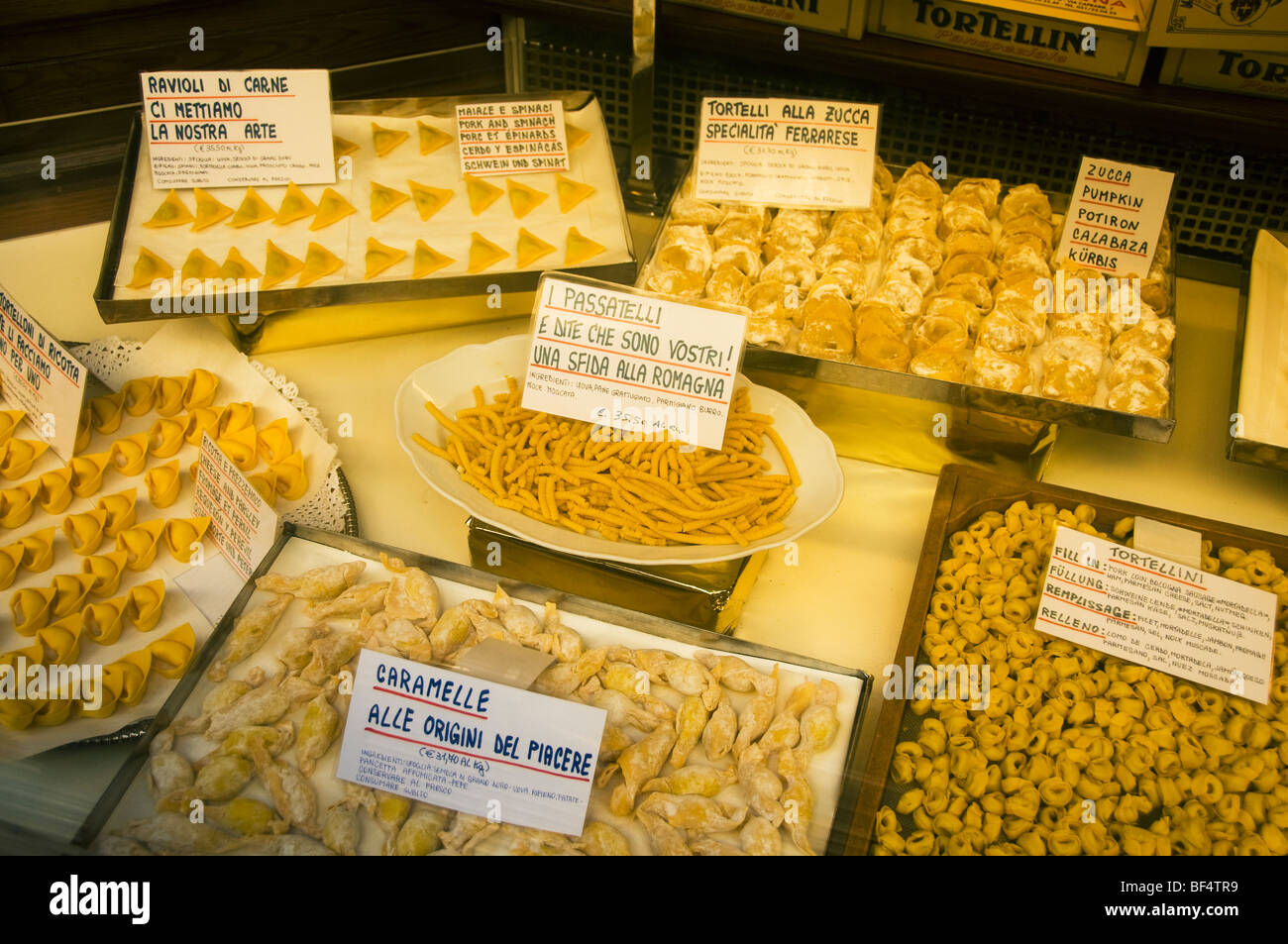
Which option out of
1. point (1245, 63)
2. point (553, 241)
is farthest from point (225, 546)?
point (1245, 63)

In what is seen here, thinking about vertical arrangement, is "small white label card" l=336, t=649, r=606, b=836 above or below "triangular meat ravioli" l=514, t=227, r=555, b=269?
below

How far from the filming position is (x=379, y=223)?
2254 millimetres

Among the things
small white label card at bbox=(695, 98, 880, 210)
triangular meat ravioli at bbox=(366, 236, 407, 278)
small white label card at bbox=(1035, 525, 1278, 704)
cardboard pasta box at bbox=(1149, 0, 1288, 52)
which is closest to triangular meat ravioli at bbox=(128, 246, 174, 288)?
triangular meat ravioli at bbox=(366, 236, 407, 278)

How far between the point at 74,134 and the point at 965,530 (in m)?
2.03

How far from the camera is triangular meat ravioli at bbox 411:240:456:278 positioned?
2125 mm

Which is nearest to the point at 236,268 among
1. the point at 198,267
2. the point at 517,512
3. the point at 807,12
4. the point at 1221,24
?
the point at 198,267

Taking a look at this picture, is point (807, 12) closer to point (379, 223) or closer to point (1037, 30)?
point (1037, 30)

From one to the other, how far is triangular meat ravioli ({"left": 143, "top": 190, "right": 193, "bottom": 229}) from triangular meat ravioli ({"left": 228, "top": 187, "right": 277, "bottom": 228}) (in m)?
0.10

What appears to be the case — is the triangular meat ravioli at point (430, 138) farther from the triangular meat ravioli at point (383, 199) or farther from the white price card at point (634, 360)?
the white price card at point (634, 360)

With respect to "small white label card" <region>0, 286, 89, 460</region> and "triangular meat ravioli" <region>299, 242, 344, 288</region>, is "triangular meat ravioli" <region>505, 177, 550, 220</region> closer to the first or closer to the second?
"triangular meat ravioli" <region>299, 242, 344, 288</region>

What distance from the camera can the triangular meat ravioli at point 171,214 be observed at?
2.19m

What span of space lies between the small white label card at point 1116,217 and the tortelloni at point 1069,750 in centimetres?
68

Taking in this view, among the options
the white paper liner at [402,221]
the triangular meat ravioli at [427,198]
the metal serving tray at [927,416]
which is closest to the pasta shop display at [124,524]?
the white paper liner at [402,221]

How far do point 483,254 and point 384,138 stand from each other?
53cm
